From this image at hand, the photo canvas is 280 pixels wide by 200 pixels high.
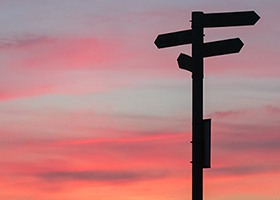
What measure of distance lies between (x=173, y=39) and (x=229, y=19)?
112cm

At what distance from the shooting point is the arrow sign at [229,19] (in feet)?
28.8

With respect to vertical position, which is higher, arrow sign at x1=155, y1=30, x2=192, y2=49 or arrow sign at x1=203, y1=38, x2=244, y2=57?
arrow sign at x1=155, y1=30, x2=192, y2=49

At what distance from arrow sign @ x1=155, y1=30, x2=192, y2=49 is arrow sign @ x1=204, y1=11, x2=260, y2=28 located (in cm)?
40

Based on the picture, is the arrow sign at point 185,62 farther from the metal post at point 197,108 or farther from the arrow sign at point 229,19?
the arrow sign at point 229,19

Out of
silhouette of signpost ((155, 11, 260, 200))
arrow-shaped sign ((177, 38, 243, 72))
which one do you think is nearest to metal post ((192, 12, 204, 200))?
silhouette of signpost ((155, 11, 260, 200))

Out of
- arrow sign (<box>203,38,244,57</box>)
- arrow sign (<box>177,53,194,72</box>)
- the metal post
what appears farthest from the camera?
arrow sign (<box>203,38,244,57</box>)

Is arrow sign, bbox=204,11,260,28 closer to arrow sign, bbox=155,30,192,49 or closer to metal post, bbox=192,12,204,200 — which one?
metal post, bbox=192,12,204,200

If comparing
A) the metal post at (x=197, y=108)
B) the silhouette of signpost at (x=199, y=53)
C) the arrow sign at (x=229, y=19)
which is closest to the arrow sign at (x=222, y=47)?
the silhouette of signpost at (x=199, y=53)

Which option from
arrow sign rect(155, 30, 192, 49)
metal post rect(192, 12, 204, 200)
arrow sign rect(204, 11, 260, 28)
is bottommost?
metal post rect(192, 12, 204, 200)

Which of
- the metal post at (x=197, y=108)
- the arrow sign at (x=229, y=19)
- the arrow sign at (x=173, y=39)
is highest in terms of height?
the arrow sign at (x=229, y=19)

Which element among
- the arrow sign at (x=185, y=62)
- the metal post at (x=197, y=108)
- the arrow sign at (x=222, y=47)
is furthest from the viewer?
the arrow sign at (x=222, y=47)

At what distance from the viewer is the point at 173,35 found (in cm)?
901

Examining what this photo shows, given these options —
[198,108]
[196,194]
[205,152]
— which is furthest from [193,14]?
[196,194]

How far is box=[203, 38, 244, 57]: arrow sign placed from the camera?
28.7 ft
